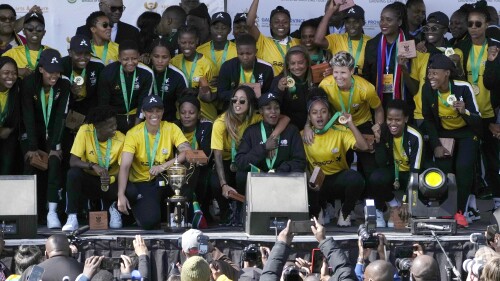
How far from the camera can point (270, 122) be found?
1426cm

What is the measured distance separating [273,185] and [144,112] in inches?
67.5

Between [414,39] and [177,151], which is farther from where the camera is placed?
[414,39]

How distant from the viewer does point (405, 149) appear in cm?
1455

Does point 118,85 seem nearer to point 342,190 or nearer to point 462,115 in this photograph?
point 342,190

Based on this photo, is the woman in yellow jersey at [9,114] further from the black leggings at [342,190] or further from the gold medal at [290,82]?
the black leggings at [342,190]

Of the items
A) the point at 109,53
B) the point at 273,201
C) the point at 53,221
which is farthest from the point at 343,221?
the point at 109,53

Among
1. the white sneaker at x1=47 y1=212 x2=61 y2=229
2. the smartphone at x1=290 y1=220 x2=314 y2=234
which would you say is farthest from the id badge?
the smartphone at x1=290 y1=220 x2=314 y2=234

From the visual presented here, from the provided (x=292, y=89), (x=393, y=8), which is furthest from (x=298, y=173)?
(x=393, y=8)

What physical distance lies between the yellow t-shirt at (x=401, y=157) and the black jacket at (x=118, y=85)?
2.65m

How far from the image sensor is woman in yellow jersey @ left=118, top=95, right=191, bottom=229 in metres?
14.0

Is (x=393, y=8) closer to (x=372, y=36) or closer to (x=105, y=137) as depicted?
(x=372, y=36)

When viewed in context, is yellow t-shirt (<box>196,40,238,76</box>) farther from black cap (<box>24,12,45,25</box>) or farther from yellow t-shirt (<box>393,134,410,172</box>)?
A: yellow t-shirt (<box>393,134,410,172</box>)

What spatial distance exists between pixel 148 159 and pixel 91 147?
605 millimetres

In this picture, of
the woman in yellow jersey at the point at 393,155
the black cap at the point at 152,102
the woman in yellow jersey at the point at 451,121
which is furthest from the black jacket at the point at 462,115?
the black cap at the point at 152,102
